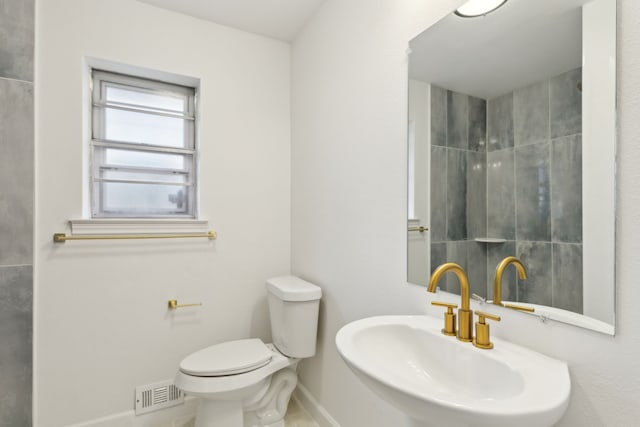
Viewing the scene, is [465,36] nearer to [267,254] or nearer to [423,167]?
[423,167]

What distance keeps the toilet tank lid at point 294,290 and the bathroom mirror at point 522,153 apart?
68 centimetres

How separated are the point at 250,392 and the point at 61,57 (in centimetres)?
195

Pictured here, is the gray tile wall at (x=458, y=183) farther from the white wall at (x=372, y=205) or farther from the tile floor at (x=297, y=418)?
the tile floor at (x=297, y=418)

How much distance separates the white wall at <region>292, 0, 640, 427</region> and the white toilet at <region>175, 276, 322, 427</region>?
14 centimetres

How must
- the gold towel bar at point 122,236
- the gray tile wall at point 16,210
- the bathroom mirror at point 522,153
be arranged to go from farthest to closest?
the gold towel bar at point 122,236 → the gray tile wall at point 16,210 → the bathroom mirror at point 522,153

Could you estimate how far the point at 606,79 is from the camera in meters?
0.70

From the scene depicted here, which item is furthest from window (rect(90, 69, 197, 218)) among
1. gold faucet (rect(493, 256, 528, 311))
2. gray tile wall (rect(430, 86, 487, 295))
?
gold faucet (rect(493, 256, 528, 311))

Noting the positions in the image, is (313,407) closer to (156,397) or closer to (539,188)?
(156,397)

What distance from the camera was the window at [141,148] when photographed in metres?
1.86

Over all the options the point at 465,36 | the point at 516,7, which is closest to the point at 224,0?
the point at 465,36

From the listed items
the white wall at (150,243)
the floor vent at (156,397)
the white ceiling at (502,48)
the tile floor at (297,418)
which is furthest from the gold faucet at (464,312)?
the floor vent at (156,397)

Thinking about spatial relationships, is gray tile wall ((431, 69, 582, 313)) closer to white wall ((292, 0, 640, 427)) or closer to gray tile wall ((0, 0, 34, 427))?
white wall ((292, 0, 640, 427))

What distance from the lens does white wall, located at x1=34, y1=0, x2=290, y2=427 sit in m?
1.61

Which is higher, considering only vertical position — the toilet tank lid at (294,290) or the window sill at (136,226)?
the window sill at (136,226)
